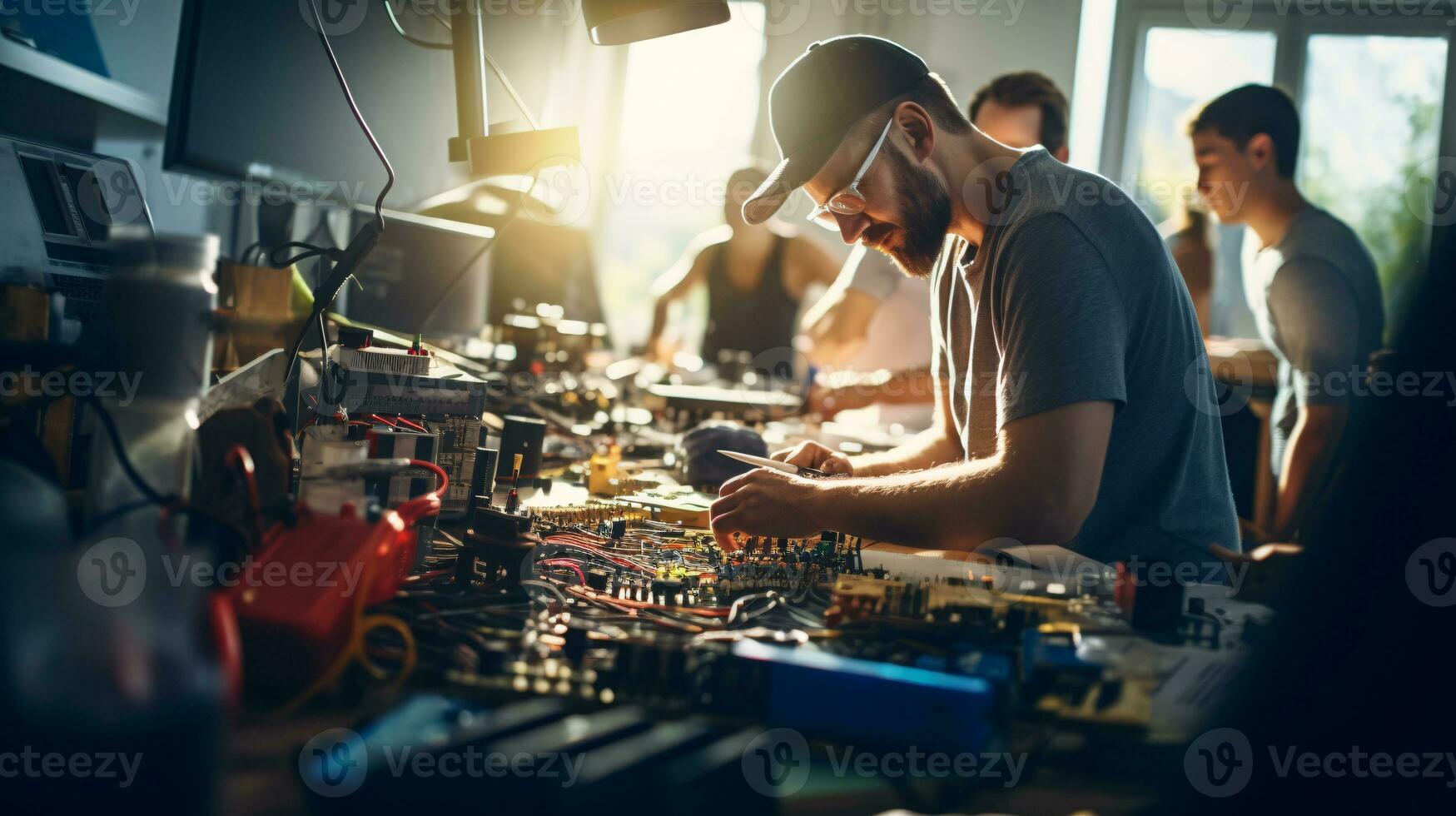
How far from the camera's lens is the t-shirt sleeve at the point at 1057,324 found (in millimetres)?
1103

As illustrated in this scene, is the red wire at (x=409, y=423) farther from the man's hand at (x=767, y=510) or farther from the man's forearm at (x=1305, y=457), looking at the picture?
the man's forearm at (x=1305, y=457)

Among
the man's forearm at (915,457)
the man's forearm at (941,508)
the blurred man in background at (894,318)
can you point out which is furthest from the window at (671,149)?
the man's forearm at (941,508)

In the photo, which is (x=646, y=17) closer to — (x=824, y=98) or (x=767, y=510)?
(x=824, y=98)

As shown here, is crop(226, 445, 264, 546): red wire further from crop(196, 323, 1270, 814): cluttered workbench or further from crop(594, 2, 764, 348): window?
crop(594, 2, 764, 348): window

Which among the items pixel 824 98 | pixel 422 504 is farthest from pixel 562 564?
pixel 824 98

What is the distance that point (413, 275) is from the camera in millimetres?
2215

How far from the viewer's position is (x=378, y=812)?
0.52m

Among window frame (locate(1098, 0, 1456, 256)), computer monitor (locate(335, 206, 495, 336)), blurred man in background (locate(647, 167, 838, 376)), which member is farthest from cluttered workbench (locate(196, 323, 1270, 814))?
window frame (locate(1098, 0, 1456, 256))

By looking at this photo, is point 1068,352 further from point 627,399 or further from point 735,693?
point 627,399

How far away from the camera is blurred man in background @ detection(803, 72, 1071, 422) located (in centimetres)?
244

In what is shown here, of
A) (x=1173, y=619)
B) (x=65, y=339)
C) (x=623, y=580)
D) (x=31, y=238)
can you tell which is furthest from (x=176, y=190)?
(x=1173, y=619)

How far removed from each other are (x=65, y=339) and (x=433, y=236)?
4.03ft

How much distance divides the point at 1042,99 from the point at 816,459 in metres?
1.48

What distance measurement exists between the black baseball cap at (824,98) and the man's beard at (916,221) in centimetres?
8
